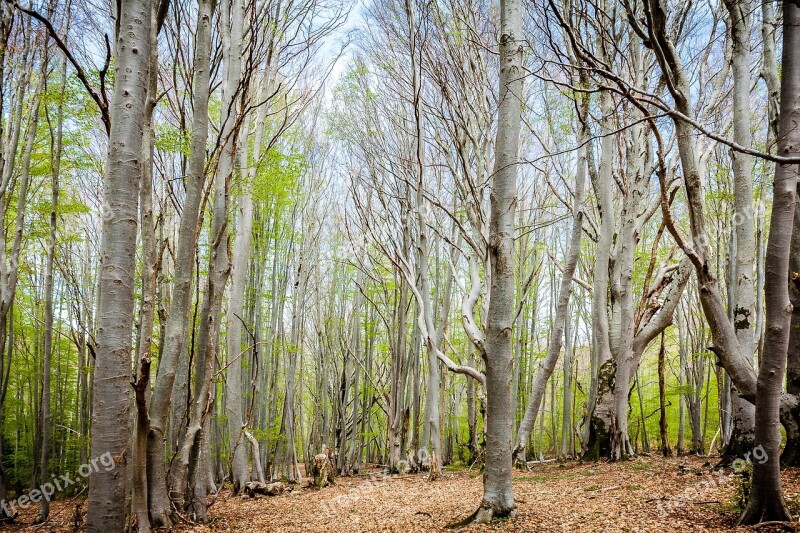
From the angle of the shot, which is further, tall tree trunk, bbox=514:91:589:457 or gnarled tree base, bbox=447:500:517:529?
tall tree trunk, bbox=514:91:589:457

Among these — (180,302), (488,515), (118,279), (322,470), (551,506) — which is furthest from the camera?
(322,470)

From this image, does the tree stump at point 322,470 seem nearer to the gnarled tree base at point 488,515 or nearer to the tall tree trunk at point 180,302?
the tall tree trunk at point 180,302

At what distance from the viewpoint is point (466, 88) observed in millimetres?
7590

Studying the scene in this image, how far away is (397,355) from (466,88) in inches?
218

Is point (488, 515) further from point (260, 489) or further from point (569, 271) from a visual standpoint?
point (260, 489)

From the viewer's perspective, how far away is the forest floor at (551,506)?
3.42m

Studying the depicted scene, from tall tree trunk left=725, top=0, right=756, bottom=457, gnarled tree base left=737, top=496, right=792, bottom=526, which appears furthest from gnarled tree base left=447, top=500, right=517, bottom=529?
tall tree trunk left=725, top=0, right=756, bottom=457

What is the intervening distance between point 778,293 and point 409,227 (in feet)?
23.2

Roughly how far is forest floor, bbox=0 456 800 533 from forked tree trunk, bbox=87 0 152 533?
1.99 m

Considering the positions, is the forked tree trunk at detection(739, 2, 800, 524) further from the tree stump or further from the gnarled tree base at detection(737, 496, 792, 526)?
the tree stump

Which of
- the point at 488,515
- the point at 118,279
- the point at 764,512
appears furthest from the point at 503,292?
the point at 118,279

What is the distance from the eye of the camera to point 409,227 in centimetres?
950

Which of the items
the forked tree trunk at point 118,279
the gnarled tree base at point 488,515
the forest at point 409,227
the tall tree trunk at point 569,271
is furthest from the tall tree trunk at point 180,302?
the tall tree trunk at point 569,271

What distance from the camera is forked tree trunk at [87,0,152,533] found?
→ 2.27 meters
